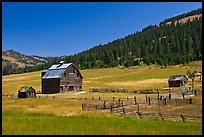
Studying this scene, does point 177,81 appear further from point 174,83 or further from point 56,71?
point 56,71

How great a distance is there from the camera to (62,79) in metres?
82.7

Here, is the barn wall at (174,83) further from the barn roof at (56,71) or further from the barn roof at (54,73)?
the barn roof at (54,73)

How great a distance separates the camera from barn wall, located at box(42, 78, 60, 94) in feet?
271

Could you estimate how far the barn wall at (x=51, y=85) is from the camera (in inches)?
3248

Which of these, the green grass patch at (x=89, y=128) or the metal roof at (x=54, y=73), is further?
the metal roof at (x=54, y=73)

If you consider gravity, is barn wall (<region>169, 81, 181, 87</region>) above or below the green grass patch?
above

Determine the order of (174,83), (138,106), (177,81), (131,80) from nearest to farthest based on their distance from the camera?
(138,106) → (177,81) → (174,83) → (131,80)

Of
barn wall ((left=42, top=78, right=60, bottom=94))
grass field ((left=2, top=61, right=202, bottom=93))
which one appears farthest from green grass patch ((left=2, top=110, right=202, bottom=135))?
grass field ((left=2, top=61, right=202, bottom=93))

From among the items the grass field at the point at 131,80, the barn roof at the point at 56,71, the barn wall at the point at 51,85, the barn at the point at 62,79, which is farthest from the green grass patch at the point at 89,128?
the grass field at the point at 131,80

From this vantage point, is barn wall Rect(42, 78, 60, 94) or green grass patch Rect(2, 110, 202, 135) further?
barn wall Rect(42, 78, 60, 94)

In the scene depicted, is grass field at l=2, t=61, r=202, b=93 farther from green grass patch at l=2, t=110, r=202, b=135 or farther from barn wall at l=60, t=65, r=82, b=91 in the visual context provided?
green grass patch at l=2, t=110, r=202, b=135

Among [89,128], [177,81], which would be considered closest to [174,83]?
[177,81]

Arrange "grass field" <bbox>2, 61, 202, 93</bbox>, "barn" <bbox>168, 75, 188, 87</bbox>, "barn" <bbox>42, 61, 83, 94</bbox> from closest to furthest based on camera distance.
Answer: "barn" <bbox>42, 61, 83, 94</bbox> < "barn" <bbox>168, 75, 188, 87</bbox> < "grass field" <bbox>2, 61, 202, 93</bbox>

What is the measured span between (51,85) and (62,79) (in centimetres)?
332
